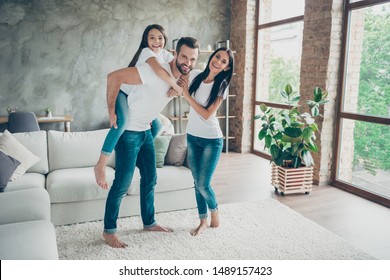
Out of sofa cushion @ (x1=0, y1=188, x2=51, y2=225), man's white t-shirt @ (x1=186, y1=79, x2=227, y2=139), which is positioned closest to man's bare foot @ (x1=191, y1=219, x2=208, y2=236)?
man's white t-shirt @ (x1=186, y1=79, x2=227, y2=139)

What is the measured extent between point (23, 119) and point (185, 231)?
9.63 feet

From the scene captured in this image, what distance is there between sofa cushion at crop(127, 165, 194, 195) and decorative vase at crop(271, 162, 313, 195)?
3.70 ft

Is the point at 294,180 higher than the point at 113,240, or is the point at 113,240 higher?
the point at 294,180

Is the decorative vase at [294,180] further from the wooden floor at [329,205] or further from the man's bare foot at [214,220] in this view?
→ the man's bare foot at [214,220]

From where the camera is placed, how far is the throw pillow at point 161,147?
345 centimetres

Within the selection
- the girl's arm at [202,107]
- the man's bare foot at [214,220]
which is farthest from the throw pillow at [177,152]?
the girl's arm at [202,107]

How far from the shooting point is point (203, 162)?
269 cm

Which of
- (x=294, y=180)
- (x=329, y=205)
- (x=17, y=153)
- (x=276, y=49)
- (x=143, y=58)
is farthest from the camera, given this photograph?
(x=276, y=49)

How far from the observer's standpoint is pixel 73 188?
296 centimetres

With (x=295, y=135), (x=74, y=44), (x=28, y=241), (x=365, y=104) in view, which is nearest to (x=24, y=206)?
(x=28, y=241)

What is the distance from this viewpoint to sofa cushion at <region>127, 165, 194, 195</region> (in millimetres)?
3130

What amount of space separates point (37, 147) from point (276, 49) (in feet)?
12.4

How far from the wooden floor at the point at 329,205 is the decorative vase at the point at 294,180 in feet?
0.23

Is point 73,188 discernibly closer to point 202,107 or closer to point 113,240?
point 113,240
